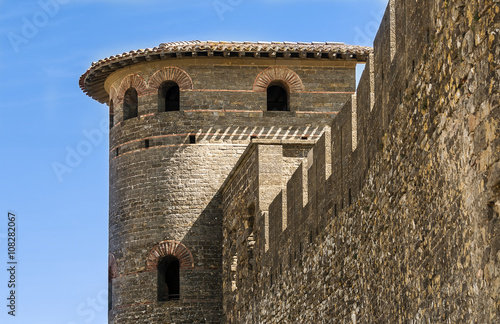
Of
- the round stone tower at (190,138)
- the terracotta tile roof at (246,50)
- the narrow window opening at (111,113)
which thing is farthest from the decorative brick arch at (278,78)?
the narrow window opening at (111,113)

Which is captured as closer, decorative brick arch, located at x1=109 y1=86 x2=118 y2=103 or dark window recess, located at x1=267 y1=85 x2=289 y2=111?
dark window recess, located at x1=267 y1=85 x2=289 y2=111

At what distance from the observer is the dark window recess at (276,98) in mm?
25984

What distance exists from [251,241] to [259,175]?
123 centimetres

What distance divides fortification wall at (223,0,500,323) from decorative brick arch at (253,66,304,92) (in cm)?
864

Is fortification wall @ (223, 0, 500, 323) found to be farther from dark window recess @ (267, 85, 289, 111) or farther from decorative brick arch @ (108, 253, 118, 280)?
dark window recess @ (267, 85, 289, 111)

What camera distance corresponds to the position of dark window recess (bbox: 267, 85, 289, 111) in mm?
25984

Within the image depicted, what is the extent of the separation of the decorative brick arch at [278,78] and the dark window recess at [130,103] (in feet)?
9.59

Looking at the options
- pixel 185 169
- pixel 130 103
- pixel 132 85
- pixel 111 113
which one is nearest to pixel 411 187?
pixel 185 169

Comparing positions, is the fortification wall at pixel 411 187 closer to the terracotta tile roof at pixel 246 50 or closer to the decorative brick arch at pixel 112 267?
the terracotta tile roof at pixel 246 50

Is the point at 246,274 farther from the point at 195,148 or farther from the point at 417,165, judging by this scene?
the point at 417,165

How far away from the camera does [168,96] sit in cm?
2605

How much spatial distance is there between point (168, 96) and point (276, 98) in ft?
8.11

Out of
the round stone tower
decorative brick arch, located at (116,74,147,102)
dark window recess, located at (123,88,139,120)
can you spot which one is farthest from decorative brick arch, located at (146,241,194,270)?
decorative brick arch, located at (116,74,147,102)

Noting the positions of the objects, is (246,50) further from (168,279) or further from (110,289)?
(110,289)
